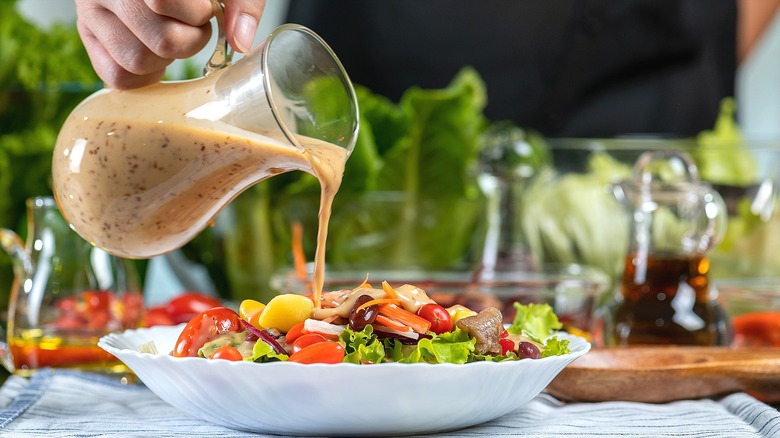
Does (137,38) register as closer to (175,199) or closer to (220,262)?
(175,199)

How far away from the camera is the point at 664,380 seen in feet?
4.22

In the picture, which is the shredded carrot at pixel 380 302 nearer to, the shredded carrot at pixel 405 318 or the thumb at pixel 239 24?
the shredded carrot at pixel 405 318

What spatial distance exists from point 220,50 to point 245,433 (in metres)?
0.45

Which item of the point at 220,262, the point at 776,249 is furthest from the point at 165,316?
the point at 776,249

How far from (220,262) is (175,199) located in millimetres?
1202

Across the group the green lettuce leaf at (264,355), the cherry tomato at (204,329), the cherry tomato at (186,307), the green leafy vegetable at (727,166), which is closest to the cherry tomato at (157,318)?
the cherry tomato at (186,307)

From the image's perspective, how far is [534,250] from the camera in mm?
2291

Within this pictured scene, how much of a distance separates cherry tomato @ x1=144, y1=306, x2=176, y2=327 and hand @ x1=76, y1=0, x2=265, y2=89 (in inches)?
23.6

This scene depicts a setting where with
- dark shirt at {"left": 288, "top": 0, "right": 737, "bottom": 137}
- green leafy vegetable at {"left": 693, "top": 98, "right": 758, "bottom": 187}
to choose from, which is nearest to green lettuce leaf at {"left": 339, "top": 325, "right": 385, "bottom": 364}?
green leafy vegetable at {"left": 693, "top": 98, "right": 758, "bottom": 187}

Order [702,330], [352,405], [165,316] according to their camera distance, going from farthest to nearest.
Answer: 1. [165,316]
2. [702,330]
3. [352,405]

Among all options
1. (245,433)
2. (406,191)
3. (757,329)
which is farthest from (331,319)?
(406,191)

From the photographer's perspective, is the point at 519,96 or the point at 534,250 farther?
the point at 519,96

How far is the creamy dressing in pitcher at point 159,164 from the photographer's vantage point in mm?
1145

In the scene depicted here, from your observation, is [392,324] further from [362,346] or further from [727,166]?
[727,166]
